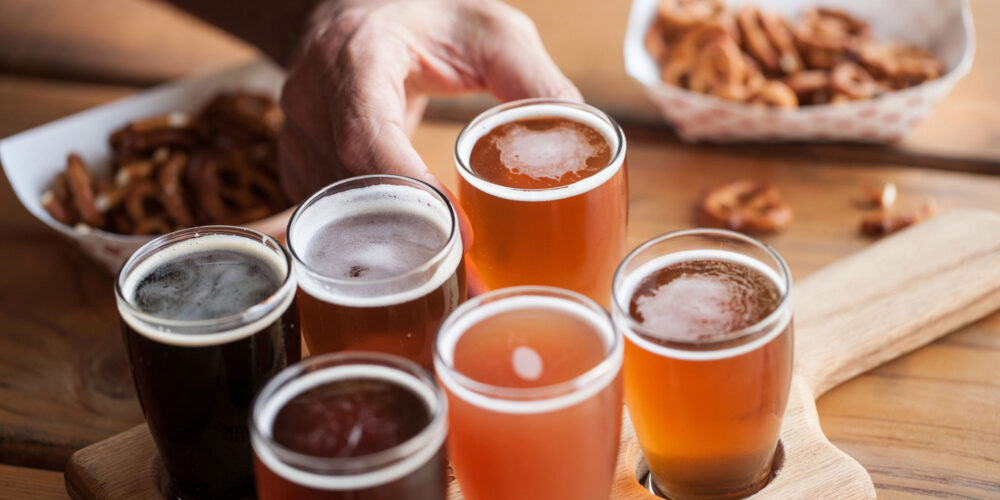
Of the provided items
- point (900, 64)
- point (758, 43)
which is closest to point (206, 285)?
point (758, 43)

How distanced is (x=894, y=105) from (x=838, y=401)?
802 mm

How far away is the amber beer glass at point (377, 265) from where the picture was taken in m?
1.18

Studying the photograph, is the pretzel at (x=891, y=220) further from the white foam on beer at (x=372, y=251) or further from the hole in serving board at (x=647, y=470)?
the white foam on beer at (x=372, y=251)

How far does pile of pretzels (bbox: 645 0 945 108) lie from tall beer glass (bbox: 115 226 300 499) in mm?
1280

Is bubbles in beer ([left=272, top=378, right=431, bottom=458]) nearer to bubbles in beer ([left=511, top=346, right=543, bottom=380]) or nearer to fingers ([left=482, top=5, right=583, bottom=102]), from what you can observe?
bubbles in beer ([left=511, top=346, right=543, bottom=380])

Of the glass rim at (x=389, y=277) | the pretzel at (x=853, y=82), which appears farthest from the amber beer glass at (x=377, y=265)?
the pretzel at (x=853, y=82)

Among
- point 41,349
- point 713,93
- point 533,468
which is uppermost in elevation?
point 533,468

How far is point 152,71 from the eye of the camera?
2646mm

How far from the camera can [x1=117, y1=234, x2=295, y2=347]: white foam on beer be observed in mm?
1116

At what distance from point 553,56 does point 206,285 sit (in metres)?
1.55

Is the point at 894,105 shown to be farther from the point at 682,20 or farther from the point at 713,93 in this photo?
the point at 682,20

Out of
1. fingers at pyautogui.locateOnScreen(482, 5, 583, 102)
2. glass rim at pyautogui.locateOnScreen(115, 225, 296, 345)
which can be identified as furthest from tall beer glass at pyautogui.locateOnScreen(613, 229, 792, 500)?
fingers at pyautogui.locateOnScreen(482, 5, 583, 102)

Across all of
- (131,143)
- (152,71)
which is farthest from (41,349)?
(152,71)

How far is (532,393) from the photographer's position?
98 centimetres
